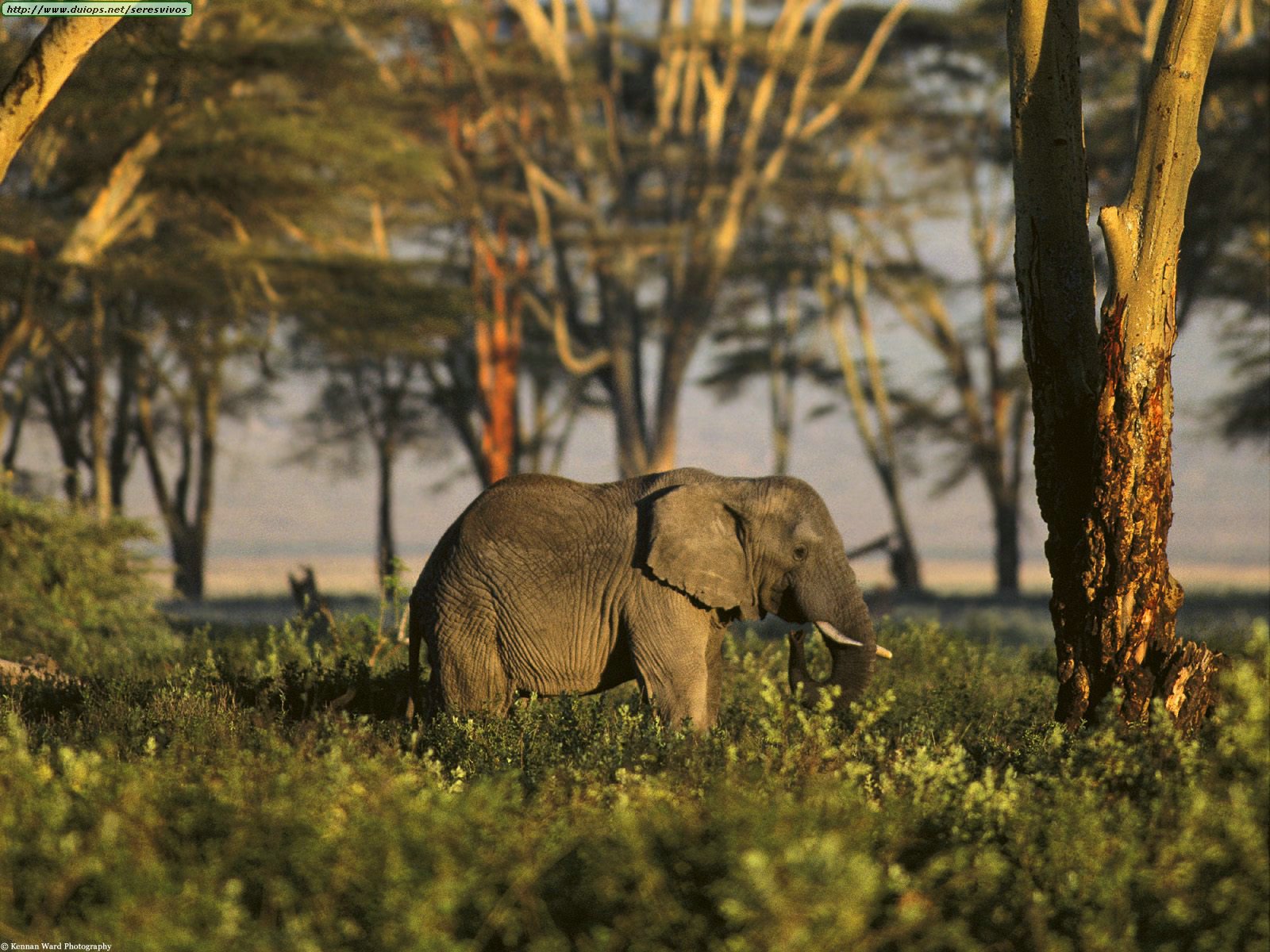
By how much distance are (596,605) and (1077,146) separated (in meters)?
3.54

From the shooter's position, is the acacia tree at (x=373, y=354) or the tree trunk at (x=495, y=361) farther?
the tree trunk at (x=495, y=361)

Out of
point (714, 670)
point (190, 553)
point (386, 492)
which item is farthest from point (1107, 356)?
point (386, 492)

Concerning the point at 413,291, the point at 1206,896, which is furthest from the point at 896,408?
the point at 1206,896

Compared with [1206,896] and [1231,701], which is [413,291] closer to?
[1231,701]

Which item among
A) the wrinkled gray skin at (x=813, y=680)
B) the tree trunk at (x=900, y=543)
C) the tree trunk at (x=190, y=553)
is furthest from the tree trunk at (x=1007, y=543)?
the wrinkled gray skin at (x=813, y=680)

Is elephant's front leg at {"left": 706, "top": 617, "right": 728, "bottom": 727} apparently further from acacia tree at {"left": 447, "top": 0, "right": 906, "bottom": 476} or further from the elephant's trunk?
acacia tree at {"left": 447, "top": 0, "right": 906, "bottom": 476}

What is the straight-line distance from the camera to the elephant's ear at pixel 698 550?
812 centimetres

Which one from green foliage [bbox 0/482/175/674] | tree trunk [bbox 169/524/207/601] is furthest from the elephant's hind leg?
tree trunk [bbox 169/524/207/601]

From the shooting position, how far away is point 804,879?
4.34 meters

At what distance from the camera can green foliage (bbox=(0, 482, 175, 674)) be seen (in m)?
13.5

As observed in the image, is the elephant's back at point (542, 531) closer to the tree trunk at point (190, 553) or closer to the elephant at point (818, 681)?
the elephant at point (818, 681)

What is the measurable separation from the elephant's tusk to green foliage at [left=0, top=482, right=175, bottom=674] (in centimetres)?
675

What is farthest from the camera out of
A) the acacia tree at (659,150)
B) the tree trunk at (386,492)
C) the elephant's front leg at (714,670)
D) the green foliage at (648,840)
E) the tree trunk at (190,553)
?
the tree trunk at (386,492)

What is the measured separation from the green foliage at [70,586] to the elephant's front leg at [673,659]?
611 cm
